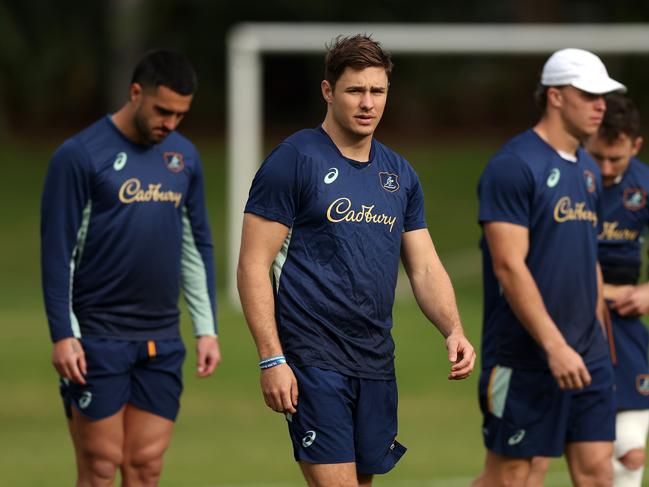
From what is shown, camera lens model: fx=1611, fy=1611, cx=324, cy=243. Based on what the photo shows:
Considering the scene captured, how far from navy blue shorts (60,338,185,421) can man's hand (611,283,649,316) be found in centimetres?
241

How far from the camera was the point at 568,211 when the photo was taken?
7.99 meters

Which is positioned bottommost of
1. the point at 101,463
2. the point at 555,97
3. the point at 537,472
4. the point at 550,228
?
the point at 537,472

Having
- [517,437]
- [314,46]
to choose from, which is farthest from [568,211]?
[314,46]

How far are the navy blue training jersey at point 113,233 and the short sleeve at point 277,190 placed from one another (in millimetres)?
1532

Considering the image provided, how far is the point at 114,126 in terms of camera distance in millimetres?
8156

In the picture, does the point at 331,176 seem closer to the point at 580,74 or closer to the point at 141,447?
the point at 580,74

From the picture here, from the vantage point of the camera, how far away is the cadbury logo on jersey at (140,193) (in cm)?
803

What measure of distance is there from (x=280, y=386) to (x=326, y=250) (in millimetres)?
622

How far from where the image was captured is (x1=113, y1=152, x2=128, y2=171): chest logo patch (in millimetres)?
8023

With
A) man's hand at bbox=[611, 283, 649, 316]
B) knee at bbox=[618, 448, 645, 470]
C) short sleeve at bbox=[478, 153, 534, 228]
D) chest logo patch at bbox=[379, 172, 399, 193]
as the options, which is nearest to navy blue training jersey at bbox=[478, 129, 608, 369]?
short sleeve at bbox=[478, 153, 534, 228]

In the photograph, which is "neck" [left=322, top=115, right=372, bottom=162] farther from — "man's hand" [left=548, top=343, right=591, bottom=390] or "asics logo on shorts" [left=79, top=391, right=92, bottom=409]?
"asics logo on shorts" [left=79, top=391, right=92, bottom=409]

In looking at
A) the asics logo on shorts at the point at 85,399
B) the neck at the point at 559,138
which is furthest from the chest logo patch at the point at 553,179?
the asics logo on shorts at the point at 85,399

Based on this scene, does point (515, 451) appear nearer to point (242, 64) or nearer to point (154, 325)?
point (154, 325)

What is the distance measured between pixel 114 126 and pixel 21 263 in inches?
823
